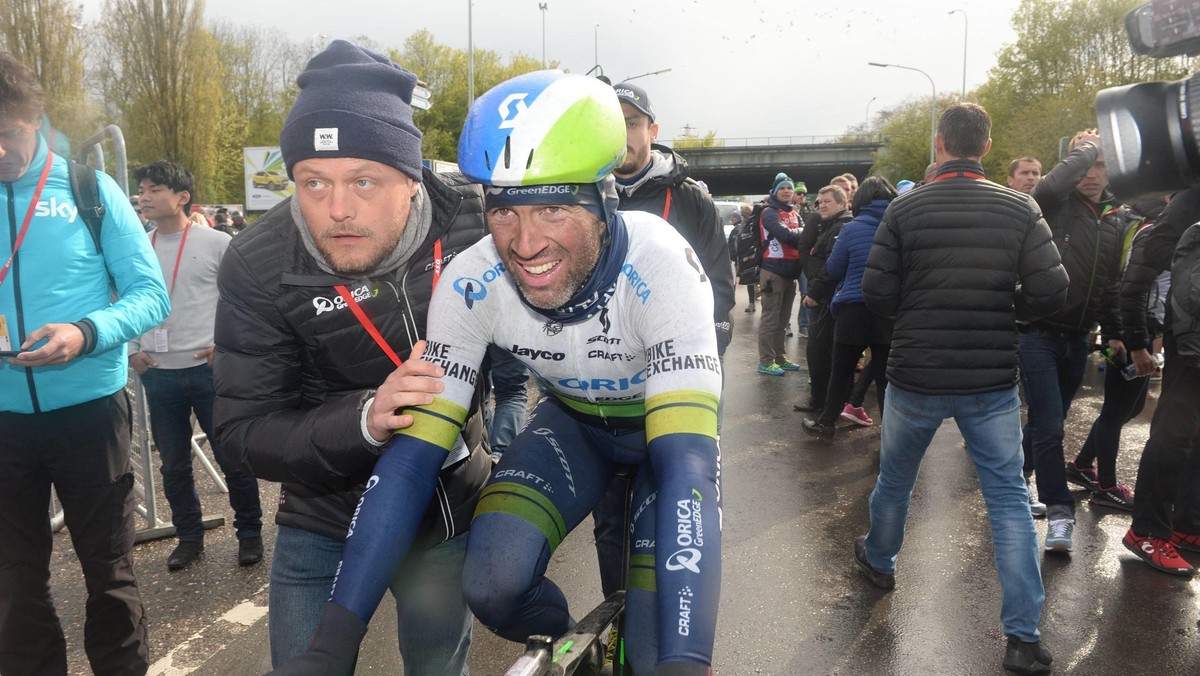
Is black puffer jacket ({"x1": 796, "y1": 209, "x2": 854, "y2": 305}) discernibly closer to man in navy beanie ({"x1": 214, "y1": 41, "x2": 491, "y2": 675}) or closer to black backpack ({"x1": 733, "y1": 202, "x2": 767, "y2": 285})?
black backpack ({"x1": 733, "y1": 202, "x2": 767, "y2": 285})

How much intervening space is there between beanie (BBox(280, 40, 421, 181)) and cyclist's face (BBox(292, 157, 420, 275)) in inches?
1.5

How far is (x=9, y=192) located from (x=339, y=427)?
1.92 meters

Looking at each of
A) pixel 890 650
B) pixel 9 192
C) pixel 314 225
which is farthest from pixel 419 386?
pixel 890 650

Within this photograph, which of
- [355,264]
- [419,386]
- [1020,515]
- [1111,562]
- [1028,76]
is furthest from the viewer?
[1028,76]

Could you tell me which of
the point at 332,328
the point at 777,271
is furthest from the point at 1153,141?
the point at 777,271

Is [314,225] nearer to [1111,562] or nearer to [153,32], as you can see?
[1111,562]

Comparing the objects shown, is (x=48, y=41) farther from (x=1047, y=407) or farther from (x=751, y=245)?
(x=1047, y=407)

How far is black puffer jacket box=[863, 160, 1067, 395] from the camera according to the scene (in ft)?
12.7

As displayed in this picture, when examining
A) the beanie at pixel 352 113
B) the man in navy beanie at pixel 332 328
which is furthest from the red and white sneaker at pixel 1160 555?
the beanie at pixel 352 113

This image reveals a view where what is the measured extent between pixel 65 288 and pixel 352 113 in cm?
166

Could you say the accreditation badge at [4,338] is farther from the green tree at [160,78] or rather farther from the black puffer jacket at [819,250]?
the green tree at [160,78]

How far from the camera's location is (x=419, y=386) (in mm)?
2027

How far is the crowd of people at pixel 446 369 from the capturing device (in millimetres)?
2080

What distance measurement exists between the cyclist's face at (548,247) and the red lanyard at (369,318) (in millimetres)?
290
